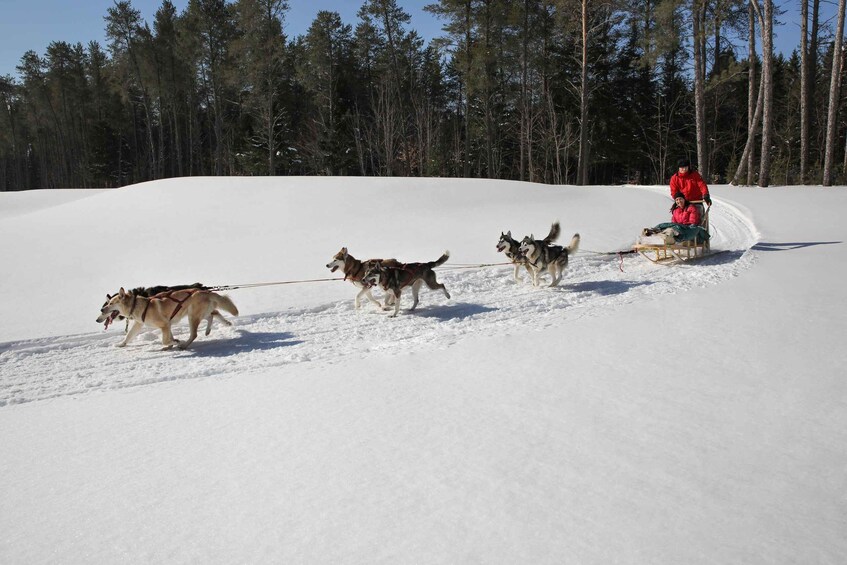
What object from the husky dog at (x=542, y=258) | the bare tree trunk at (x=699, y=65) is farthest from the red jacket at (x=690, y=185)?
the bare tree trunk at (x=699, y=65)

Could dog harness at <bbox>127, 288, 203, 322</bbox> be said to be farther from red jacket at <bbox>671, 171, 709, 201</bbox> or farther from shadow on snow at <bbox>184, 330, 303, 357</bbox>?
red jacket at <bbox>671, 171, 709, 201</bbox>

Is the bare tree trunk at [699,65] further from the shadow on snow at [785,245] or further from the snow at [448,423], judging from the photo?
the snow at [448,423]

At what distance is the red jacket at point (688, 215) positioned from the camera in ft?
31.8

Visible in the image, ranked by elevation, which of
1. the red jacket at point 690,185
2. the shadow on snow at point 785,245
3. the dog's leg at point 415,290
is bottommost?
the dog's leg at point 415,290

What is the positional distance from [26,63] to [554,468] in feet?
172

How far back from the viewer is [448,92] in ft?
121

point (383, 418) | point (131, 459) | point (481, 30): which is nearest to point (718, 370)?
point (383, 418)

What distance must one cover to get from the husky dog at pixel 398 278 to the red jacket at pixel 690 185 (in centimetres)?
574

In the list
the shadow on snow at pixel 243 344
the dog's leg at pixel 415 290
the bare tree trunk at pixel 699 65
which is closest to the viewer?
the shadow on snow at pixel 243 344

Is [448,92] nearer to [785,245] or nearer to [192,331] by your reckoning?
[785,245]

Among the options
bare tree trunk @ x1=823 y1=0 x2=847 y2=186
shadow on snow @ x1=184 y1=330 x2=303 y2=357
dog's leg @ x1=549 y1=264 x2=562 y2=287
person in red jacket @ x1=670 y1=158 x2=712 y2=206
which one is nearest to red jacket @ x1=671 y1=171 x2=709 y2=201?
person in red jacket @ x1=670 y1=158 x2=712 y2=206

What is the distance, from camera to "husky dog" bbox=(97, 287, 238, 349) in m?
5.84

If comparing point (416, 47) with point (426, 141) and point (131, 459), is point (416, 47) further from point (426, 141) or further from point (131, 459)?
point (131, 459)

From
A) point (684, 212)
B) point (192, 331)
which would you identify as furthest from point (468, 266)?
point (192, 331)
